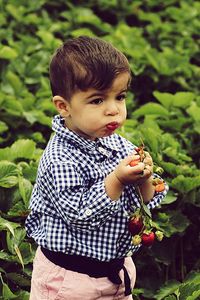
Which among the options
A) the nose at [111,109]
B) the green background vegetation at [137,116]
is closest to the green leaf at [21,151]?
the green background vegetation at [137,116]

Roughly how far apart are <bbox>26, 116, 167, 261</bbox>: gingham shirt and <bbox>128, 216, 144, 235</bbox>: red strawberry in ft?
0.22

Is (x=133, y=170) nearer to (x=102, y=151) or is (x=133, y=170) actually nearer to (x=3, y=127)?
(x=102, y=151)

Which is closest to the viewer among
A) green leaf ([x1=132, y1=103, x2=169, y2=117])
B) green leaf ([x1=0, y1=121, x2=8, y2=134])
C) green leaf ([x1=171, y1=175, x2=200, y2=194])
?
green leaf ([x1=171, y1=175, x2=200, y2=194])

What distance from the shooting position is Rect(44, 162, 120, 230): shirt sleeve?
88.8 inches

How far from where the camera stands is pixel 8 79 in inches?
184

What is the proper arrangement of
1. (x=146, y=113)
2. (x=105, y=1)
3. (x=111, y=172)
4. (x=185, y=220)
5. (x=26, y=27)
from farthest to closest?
(x=105, y=1) → (x=26, y=27) → (x=146, y=113) → (x=185, y=220) → (x=111, y=172)

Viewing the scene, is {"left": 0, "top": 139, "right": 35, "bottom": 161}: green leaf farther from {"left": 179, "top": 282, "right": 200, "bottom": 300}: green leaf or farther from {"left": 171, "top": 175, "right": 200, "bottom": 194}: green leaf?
{"left": 179, "top": 282, "right": 200, "bottom": 300}: green leaf

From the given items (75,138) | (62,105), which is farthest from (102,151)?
(62,105)

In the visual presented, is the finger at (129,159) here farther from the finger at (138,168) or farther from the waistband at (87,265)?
the waistband at (87,265)

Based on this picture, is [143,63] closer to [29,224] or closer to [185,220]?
[185,220]

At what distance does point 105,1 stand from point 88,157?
479cm

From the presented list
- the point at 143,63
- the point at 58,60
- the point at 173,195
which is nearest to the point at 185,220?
the point at 173,195

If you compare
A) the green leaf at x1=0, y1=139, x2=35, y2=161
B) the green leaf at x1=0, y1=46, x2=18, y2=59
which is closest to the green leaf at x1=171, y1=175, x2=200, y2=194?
the green leaf at x1=0, y1=139, x2=35, y2=161

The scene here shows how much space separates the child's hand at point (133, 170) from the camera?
218 cm
